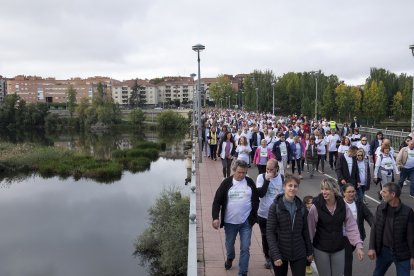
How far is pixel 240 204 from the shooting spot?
595cm

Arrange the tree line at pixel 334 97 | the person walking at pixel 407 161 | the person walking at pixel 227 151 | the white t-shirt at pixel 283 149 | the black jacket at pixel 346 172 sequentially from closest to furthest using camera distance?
the black jacket at pixel 346 172
the person walking at pixel 407 161
the person walking at pixel 227 151
the white t-shirt at pixel 283 149
the tree line at pixel 334 97

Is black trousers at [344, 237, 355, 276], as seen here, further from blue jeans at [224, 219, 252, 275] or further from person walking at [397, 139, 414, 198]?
person walking at [397, 139, 414, 198]

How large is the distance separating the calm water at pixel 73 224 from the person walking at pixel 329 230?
1240 centimetres

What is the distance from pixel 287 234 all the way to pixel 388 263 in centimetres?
151

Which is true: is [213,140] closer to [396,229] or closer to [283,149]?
[283,149]

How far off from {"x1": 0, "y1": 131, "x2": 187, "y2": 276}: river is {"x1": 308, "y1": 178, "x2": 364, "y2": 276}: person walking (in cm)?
1233

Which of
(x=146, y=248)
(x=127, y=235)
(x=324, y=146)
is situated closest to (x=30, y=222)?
(x=127, y=235)

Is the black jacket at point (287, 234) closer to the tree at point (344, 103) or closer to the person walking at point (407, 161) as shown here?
the person walking at point (407, 161)

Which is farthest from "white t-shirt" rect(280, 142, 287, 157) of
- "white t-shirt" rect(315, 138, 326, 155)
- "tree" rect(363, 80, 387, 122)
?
"tree" rect(363, 80, 387, 122)

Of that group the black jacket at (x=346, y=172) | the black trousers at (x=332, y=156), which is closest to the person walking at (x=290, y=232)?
the black jacket at (x=346, y=172)

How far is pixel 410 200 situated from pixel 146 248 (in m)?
9.63

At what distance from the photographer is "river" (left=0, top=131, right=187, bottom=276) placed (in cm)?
1747

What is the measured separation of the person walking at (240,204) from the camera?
593cm

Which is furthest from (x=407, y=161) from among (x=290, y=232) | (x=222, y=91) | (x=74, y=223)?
(x=222, y=91)
